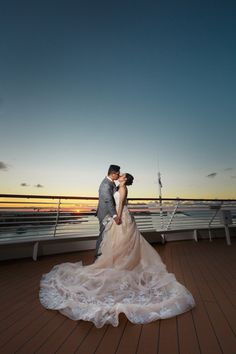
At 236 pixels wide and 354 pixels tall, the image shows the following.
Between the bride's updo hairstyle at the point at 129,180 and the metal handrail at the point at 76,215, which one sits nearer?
the bride's updo hairstyle at the point at 129,180

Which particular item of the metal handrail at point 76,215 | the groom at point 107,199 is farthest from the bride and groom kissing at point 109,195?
the metal handrail at point 76,215

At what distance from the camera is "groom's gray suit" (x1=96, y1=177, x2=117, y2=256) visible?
120 inches

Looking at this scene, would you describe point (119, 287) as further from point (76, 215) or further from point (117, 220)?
point (76, 215)

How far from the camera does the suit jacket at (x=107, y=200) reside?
3.04 meters

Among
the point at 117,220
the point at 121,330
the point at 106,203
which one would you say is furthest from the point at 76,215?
the point at 121,330

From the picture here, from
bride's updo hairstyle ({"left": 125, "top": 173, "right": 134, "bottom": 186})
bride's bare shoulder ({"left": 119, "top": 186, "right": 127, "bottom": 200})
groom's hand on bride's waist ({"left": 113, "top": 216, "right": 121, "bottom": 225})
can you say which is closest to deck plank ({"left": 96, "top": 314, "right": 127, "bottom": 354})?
groom's hand on bride's waist ({"left": 113, "top": 216, "right": 121, "bottom": 225})

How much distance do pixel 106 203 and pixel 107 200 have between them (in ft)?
0.18

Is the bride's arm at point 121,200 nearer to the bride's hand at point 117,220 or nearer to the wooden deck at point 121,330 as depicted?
the bride's hand at point 117,220

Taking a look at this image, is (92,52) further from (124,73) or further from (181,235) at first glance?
(181,235)

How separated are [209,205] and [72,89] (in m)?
5.76

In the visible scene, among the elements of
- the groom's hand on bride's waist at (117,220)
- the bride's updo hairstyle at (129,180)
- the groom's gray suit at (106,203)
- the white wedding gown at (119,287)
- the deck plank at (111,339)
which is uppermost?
the bride's updo hairstyle at (129,180)

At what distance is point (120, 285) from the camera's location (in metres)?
2.37

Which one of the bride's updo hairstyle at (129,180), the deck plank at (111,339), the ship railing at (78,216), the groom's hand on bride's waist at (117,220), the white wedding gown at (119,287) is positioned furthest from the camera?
the ship railing at (78,216)

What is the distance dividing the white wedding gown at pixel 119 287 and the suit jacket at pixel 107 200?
10 centimetres
